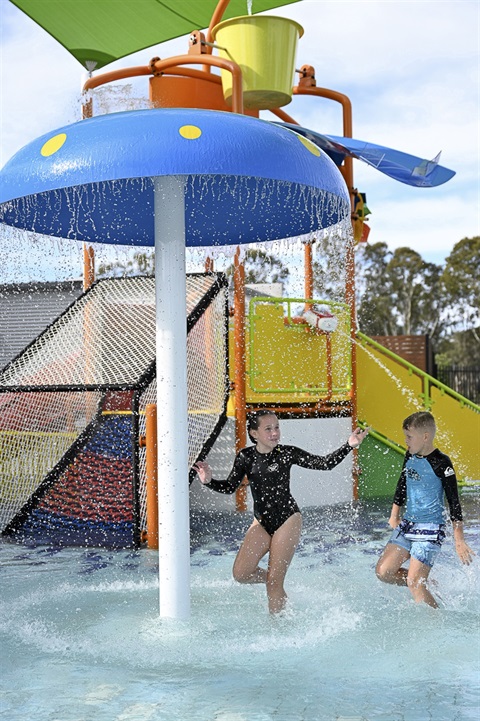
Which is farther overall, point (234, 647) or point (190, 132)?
point (234, 647)

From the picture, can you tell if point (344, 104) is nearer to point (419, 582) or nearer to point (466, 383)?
point (419, 582)

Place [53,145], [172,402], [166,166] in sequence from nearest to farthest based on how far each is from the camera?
[166,166]
[53,145]
[172,402]

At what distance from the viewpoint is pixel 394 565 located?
5445mm

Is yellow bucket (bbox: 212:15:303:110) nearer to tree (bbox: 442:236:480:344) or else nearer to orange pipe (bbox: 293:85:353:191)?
orange pipe (bbox: 293:85:353:191)

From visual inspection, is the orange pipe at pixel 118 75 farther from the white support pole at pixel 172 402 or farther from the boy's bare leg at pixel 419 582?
the boy's bare leg at pixel 419 582

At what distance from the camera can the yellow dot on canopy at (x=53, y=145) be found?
4.50 m

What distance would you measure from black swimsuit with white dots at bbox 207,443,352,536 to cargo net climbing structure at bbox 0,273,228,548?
114 inches

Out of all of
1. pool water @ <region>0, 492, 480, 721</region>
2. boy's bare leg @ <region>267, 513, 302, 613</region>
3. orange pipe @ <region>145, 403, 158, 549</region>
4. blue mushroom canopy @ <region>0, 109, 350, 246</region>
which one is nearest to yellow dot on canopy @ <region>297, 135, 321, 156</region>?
blue mushroom canopy @ <region>0, 109, 350, 246</region>

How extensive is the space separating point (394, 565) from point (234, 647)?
128 cm

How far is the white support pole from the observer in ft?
16.7

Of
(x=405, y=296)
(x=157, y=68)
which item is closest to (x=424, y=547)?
(x=157, y=68)

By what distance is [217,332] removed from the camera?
Result: 977 cm

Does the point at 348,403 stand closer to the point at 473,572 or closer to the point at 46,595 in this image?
the point at 473,572

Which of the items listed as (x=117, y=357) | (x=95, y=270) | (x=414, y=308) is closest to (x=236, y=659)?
(x=117, y=357)
